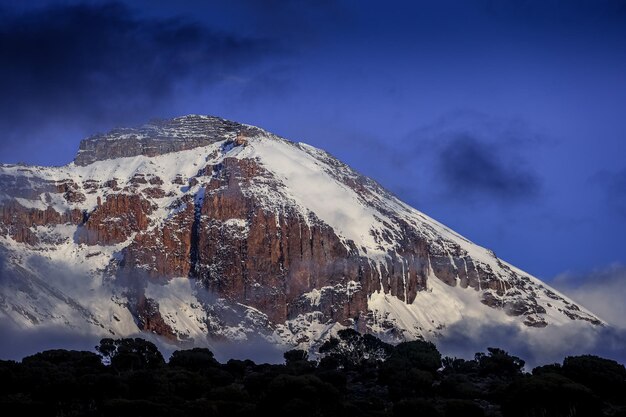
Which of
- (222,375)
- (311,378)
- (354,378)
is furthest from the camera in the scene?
(354,378)

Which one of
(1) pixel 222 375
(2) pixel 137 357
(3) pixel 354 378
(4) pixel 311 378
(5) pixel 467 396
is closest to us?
(4) pixel 311 378

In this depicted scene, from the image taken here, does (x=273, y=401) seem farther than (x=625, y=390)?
No

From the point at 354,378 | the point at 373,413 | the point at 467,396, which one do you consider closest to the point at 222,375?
the point at 354,378

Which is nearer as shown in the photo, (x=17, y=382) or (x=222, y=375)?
(x=17, y=382)

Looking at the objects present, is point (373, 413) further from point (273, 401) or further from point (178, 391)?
point (178, 391)

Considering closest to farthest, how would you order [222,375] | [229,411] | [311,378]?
1. [229,411]
2. [311,378]
3. [222,375]

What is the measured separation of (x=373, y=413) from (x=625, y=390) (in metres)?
47.1

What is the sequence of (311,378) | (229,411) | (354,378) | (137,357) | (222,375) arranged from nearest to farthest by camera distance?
(229,411), (311,378), (222,375), (354,378), (137,357)

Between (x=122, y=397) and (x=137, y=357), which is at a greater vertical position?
(x=137, y=357)

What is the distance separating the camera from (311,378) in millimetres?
132625

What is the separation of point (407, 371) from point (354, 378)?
40.9 feet

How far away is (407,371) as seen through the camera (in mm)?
172375

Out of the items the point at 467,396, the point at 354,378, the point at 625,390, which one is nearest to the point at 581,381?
the point at 625,390

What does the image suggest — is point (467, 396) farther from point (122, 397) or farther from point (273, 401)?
point (122, 397)
